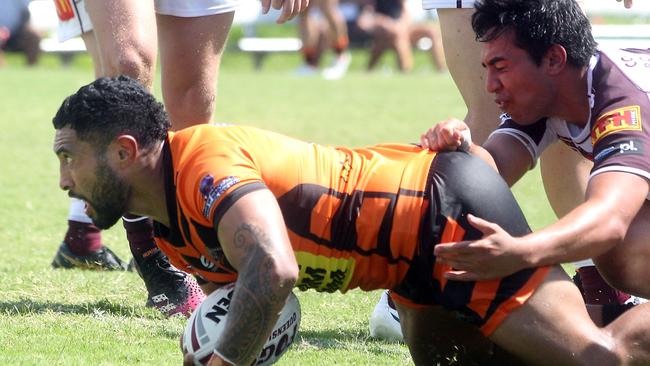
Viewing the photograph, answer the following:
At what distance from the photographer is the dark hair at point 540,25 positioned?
3889mm

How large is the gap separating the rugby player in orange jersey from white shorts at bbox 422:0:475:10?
4.38 ft

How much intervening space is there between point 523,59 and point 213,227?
119cm

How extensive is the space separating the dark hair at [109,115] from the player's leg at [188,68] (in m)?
1.55

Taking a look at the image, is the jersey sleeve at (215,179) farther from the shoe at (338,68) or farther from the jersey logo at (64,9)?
the shoe at (338,68)

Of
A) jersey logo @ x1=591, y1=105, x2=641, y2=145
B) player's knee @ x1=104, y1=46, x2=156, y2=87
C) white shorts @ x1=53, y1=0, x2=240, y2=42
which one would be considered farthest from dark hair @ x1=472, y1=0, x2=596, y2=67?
white shorts @ x1=53, y1=0, x2=240, y2=42

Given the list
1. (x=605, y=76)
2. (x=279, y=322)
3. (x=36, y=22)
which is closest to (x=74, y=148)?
(x=279, y=322)

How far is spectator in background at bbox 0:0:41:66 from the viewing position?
21.2m

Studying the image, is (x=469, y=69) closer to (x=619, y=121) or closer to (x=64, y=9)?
(x=619, y=121)

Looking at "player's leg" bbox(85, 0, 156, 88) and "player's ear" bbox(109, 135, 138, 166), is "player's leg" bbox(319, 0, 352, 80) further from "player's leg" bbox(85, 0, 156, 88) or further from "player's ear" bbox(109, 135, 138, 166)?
"player's ear" bbox(109, 135, 138, 166)

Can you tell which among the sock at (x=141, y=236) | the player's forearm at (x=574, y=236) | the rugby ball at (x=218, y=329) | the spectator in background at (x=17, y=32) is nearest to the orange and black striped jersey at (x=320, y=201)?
the rugby ball at (x=218, y=329)

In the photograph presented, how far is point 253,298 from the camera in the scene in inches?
130

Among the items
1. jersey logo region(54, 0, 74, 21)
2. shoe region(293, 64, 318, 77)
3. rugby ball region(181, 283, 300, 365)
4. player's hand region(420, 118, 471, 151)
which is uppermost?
player's hand region(420, 118, 471, 151)

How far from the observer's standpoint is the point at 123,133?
11.9ft

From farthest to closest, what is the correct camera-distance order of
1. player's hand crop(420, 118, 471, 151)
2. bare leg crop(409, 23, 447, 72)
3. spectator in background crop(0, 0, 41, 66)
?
bare leg crop(409, 23, 447, 72)
spectator in background crop(0, 0, 41, 66)
player's hand crop(420, 118, 471, 151)
